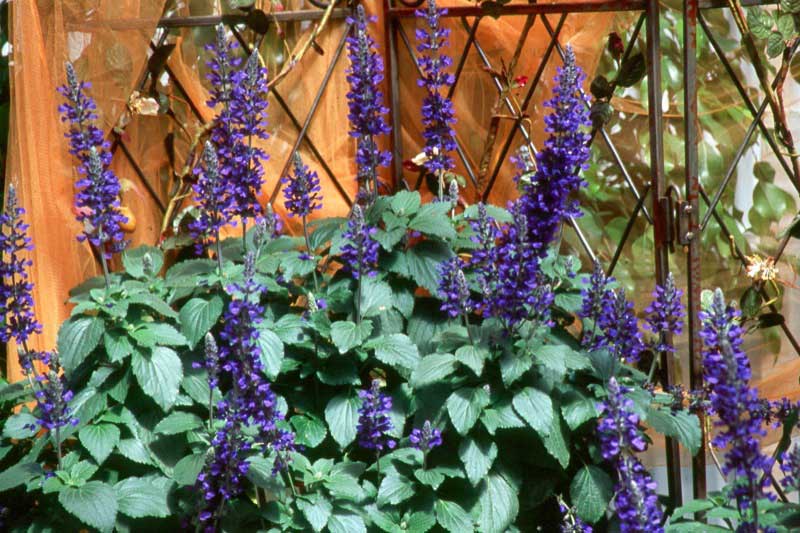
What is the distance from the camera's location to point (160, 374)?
2.53 m

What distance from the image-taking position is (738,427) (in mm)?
1635

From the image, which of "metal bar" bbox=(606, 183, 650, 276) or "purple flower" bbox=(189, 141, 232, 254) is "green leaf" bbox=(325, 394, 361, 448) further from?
"metal bar" bbox=(606, 183, 650, 276)

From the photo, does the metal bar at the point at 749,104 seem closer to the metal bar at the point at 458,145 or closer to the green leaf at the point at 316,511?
the metal bar at the point at 458,145

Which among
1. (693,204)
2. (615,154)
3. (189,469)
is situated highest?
(615,154)

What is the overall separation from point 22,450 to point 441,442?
1.11m

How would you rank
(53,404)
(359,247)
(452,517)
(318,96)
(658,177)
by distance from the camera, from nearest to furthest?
(53,404), (452,517), (359,247), (658,177), (318,96)

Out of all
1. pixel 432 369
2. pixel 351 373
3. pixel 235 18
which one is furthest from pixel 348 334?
pixel 235 18

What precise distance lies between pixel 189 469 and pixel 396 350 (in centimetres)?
57

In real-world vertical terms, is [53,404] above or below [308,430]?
above

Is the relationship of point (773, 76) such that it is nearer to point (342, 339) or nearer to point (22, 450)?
point (342, 339)

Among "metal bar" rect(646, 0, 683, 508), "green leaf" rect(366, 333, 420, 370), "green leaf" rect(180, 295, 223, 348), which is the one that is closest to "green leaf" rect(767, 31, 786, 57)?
"metal bar" rect(646, 0, 683, 508)

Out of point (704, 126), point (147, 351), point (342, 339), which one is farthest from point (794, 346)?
point (147, 351)

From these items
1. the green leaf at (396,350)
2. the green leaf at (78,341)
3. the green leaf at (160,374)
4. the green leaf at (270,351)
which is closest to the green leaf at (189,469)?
the green leaf at (160,374)

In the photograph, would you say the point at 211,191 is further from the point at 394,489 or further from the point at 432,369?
the point at 394,489
